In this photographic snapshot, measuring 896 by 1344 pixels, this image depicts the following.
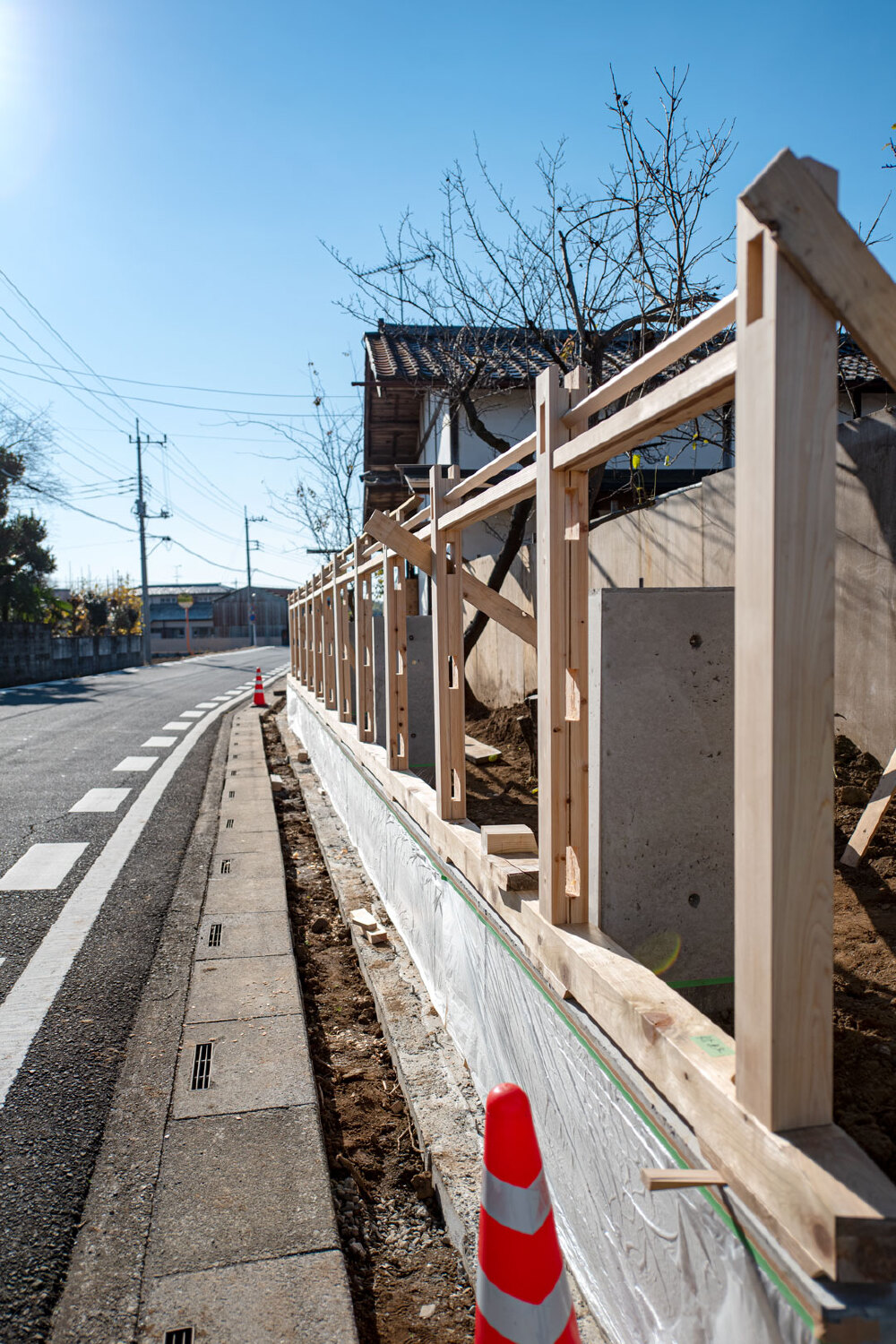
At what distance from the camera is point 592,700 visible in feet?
8.67

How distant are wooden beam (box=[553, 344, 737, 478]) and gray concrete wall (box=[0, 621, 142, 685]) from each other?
29.3 m

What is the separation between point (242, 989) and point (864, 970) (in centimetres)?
283

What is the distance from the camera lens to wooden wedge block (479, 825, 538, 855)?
328cm

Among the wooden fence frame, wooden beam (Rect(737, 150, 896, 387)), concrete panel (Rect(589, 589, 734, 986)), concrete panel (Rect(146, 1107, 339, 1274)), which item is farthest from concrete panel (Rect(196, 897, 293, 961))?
wooden beam (Rect(737, 150, 896, 387))

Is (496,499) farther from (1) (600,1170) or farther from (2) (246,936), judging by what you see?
(2) (246,936)

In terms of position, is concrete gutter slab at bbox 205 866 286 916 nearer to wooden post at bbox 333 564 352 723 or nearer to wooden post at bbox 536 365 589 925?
wooden post at bbox 333 564 352 723

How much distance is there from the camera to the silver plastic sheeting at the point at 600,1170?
1.54 metres

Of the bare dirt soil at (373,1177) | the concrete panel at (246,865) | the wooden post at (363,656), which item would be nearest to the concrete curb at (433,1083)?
the bare dirt soil at (373,1177)

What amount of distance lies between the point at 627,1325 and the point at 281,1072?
1818 millimetres

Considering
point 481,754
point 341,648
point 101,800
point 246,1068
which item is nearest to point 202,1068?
point 246,1068

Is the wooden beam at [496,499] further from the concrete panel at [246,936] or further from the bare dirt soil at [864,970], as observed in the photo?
the concrete panel at [246,936]

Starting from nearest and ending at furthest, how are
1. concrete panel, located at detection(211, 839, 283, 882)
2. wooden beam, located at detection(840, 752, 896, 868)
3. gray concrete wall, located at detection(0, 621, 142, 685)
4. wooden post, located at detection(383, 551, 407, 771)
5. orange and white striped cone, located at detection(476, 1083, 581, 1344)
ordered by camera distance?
orange and white striped cone, located at detection(476, 1083, 581, 1344) < wooden beam, located at detection(840, 752, 896, 868) < wooden post, located at detection(383, 551, 407, 771) < concrete panel, located at detection(211, 839, 283, 882) < gray concrete wall, located at detection(0, 621, 142, 685)

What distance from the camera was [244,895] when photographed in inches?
234

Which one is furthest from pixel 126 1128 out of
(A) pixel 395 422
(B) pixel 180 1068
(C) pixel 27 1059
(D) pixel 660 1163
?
(A) pixel 395 422
